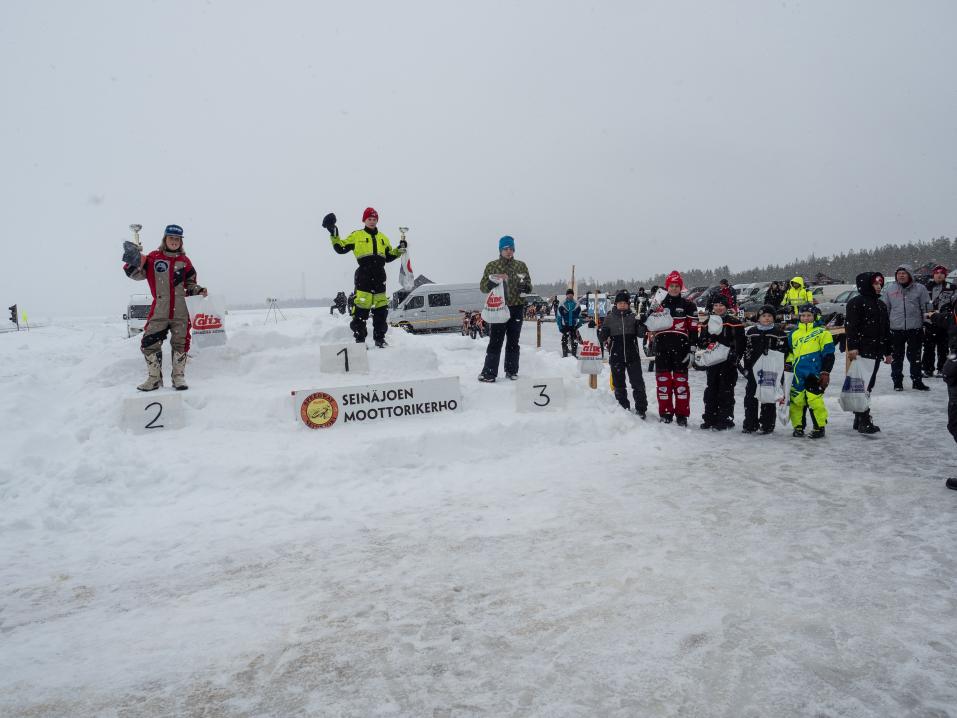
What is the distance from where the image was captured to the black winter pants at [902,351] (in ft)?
30.5

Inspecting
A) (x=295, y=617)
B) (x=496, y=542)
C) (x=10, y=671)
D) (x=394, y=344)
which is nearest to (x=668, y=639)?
(x=496, y=542)

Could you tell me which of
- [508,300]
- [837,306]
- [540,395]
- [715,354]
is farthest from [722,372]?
[837,306]

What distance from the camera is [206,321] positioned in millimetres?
8398

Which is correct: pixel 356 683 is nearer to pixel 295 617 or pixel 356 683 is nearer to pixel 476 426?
pixel 295 617

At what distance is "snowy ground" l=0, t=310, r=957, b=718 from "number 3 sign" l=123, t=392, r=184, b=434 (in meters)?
0.22

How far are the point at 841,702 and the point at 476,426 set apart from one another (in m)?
4.18

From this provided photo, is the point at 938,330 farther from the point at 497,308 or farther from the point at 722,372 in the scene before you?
the point at 497,308

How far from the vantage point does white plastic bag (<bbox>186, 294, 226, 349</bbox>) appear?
824 cm

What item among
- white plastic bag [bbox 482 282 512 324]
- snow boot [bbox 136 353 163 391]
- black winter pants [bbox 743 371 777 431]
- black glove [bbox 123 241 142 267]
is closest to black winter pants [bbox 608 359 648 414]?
black winter pants [bbox 743 371 777 431]

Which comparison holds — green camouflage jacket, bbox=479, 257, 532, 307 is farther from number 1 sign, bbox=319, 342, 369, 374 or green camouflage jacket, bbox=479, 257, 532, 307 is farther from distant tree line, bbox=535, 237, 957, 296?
distant tree line, bbox=535, 237, 957, 296

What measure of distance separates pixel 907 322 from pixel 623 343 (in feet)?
17.9

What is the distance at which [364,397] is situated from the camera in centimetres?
620

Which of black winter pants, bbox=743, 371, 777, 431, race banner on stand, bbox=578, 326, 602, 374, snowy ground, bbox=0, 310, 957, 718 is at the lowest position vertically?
snowy ground, bbox=0, 310, 957, 718

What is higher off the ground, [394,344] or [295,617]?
[394,344]
